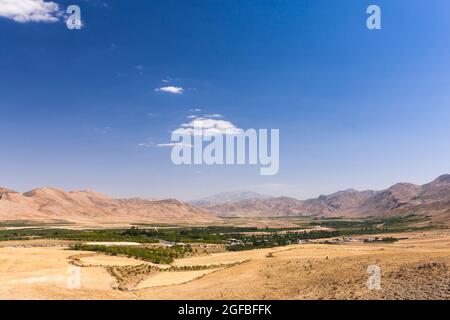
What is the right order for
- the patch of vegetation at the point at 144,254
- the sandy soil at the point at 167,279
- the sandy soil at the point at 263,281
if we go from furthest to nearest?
the patch of vegetation at the point at 144,254 < the sandy soil at the point at 167,279 < the sandy soil at the point at 263,281

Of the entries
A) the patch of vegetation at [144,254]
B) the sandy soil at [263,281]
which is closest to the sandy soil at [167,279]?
the sandy soil at [263,281]

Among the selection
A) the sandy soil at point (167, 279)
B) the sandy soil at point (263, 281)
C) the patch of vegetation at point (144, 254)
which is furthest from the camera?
the patch of vegetation at point (144, 254)

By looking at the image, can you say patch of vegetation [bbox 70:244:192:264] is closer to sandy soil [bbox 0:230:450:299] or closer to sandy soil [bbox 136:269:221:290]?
sandy soil [bbox 0:230:450:299]

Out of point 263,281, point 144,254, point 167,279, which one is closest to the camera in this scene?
point 263,281

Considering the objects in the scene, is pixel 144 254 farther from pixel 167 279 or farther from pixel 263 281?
pixel 263 281

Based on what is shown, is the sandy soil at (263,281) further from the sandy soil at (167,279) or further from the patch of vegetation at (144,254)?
the patch of vegetation at (144,254)

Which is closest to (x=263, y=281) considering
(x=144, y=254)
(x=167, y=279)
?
(x=167, y=279)

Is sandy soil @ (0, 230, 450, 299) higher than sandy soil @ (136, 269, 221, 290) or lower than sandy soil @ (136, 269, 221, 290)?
higher

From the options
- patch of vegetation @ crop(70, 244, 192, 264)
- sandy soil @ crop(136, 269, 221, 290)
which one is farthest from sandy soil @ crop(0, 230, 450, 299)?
patch of vegetation @ crop(70, 244, 192, 264)

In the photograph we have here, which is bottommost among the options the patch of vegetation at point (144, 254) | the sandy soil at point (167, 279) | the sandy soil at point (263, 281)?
the patch of vegetation at point (144, 254)

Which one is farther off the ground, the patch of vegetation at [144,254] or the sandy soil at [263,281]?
the sandy soil at [263,281]
